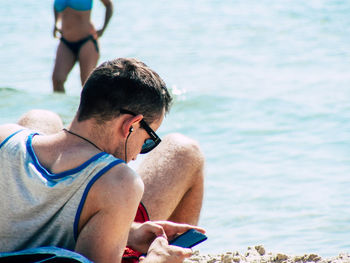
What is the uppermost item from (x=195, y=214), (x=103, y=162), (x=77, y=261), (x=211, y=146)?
(x=103, y=162)

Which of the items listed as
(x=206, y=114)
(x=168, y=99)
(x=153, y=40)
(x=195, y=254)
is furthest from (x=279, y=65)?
(x=168, y=99)

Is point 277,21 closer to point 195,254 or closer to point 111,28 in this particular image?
point 111,28

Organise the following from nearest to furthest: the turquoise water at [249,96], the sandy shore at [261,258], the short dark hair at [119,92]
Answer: the short dark hair at [119,92] < the sandy shore at [261,258] < the turquoise water at [249,96]

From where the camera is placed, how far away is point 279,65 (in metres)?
10.6

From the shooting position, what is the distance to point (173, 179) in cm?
304

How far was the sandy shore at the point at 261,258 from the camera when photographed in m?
3.51

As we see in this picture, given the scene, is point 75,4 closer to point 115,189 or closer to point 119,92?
point 119,92

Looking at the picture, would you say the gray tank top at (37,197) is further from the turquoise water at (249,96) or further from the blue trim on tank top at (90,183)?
the turquoise water at (249,96)

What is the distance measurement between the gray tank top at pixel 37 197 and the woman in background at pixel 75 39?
5301 millimetres

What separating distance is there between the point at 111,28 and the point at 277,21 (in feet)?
13.1

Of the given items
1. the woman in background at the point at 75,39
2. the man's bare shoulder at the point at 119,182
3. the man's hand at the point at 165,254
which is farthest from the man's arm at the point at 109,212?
the woman in background at the point at 75,39

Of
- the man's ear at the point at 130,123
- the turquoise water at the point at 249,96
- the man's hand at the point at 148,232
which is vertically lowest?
the turquoise water at the point at 249,96

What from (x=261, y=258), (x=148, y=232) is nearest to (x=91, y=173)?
(x=148, y=232)

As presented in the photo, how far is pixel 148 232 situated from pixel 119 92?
1.97 ft
